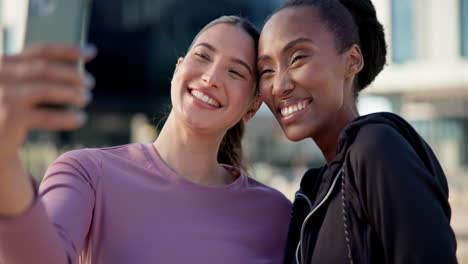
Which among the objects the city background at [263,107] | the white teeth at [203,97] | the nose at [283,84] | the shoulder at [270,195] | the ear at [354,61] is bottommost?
the city background at [263,107]

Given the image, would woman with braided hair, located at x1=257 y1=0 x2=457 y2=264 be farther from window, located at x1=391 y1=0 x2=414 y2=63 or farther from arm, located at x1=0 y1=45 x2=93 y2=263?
window, located at x1=391 y1=0 x2=414 y2=63

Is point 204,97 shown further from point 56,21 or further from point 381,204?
point 381,204

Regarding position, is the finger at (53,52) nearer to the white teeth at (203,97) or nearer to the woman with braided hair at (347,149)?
the woman with braided hair at (347,149)

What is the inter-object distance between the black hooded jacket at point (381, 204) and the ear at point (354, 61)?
19.2 inches

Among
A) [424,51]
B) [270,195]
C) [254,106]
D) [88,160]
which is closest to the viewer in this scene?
[88,160]

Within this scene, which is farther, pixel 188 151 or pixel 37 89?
pixel 188 151

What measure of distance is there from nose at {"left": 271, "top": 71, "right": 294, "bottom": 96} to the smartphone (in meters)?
0.86

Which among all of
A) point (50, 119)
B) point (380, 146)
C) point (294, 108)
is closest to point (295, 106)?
point (294, 108)

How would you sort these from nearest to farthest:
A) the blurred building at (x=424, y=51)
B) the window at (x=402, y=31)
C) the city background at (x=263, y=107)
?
the blurred building at (x=424, y=51)
the city background at (x=263, y=107)
the window at (x=402, y=31)

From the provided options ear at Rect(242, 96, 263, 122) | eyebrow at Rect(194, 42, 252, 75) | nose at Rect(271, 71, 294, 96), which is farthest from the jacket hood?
ear at Rect(242, 96, 263, 122)

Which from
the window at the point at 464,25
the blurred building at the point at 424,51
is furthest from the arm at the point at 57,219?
the window at the point at 464,25

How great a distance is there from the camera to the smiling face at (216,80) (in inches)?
101

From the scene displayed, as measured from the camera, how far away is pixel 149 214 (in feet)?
7.54

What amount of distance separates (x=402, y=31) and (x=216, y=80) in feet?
80.9
